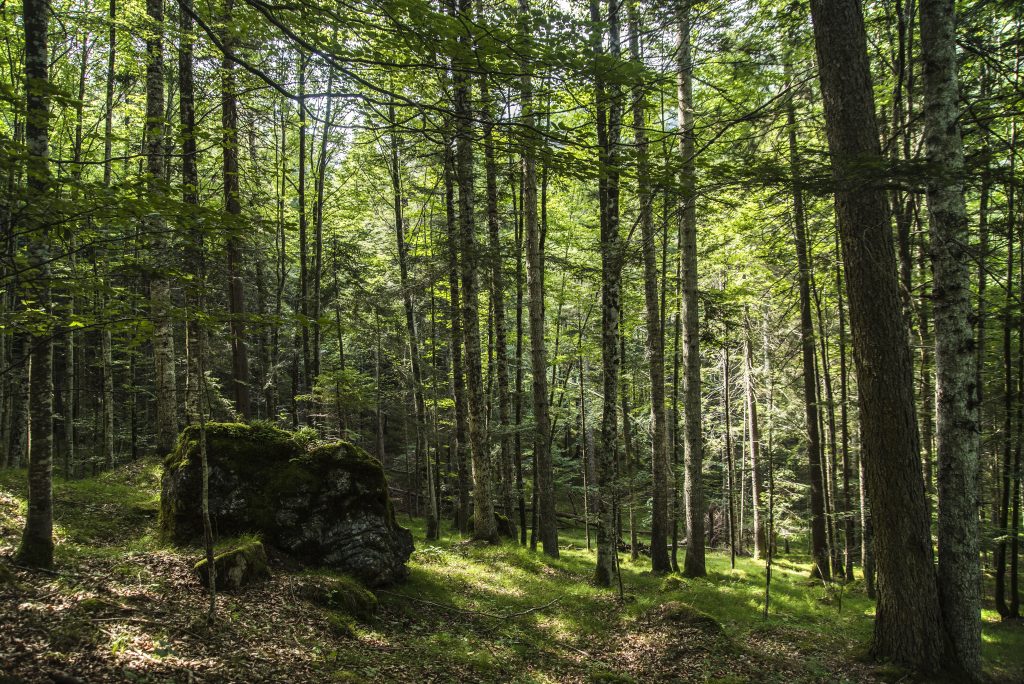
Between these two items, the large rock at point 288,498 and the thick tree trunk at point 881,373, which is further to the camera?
the large rock at point 288,498

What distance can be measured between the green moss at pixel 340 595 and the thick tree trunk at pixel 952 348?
753 cm

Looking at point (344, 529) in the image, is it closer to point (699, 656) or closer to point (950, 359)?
point (699, 656)

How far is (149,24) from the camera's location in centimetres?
942

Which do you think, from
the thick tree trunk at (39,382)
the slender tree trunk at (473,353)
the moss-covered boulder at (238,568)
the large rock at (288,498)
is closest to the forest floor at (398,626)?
the moss-covered boulder at (238,568)

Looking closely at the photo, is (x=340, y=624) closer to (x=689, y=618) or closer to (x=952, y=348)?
(x=689, y=618)

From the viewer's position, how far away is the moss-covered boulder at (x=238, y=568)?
22.7 ft

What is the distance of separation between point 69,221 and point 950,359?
30.4 ft

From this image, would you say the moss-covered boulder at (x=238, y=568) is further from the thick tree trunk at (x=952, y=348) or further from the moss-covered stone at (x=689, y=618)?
the thick tree trunk at (x=952, y=348)

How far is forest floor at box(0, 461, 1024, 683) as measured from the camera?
5164mm

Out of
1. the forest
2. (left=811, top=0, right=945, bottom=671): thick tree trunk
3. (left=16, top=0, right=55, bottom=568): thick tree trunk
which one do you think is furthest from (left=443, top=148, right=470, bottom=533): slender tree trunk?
(left=811, top=0, right=945, bottom=671): thick tree trunk

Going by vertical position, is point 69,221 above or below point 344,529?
above

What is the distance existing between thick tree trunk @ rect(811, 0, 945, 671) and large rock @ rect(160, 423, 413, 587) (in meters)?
7.28

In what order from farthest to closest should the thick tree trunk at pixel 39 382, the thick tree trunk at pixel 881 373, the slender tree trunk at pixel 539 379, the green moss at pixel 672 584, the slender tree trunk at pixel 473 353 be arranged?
the slender tree trunk at pixel 539 379 → the slender tree trunk at pixel 473 353 → the green moss at pixel 672 584 → the thick tree trunk at pixel 881 373 → the thick tree trunk at pixel 39 382

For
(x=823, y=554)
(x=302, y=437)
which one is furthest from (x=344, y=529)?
(x=823, y=554)
